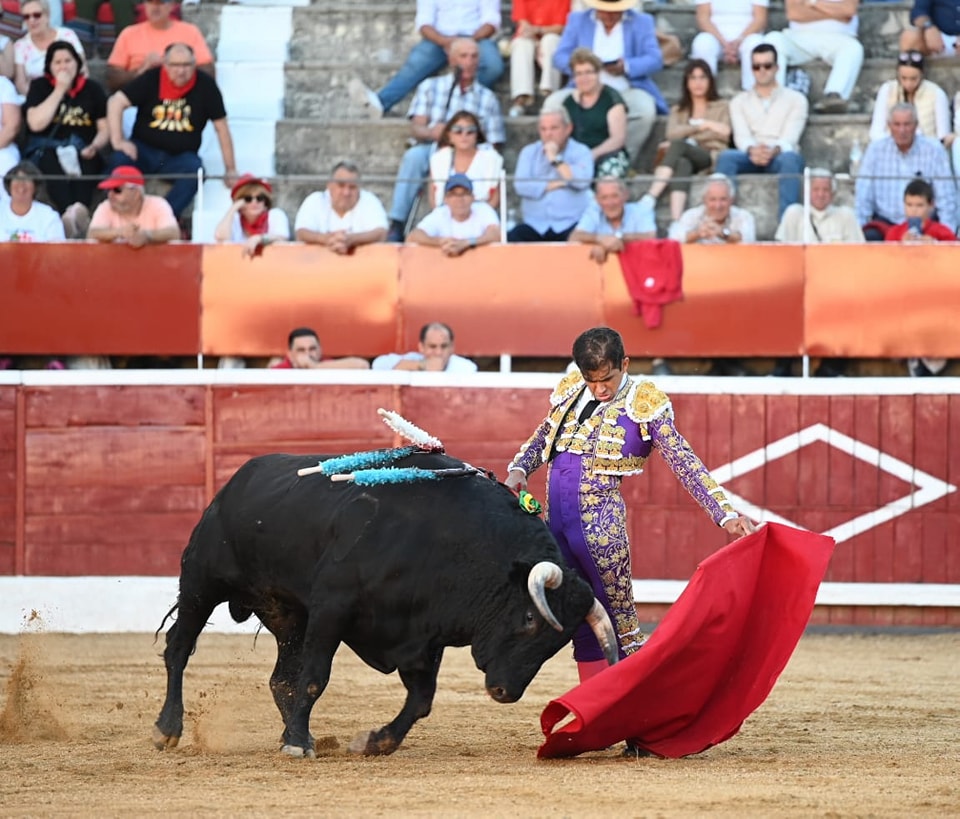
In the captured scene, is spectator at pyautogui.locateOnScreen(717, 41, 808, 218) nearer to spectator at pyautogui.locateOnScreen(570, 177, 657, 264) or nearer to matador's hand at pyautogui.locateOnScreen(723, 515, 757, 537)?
spectator at pyautogui.locateOnScreen(570, 177, 657, 264)

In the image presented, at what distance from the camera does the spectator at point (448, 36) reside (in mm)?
10531

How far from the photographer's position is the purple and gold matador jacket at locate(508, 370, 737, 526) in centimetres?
505

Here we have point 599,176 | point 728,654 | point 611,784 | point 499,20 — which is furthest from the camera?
point 499,20

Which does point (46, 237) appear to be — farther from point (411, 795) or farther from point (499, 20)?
point (411, 795)

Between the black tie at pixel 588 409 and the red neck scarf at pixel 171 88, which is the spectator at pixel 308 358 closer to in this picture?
the red neck scarf at pixel 171 88

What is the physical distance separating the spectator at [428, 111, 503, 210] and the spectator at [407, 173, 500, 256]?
12 centimetres

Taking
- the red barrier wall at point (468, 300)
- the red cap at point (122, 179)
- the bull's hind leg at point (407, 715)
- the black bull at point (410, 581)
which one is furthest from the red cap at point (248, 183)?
the bull's hind leg at point (407, 715)

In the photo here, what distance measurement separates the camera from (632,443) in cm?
508

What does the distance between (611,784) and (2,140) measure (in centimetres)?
675

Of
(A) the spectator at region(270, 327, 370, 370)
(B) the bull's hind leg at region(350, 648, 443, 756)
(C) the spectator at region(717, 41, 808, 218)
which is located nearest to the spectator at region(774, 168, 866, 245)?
(C) the spectator at region(717, 41, 808, 218)

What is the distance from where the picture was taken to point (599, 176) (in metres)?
9.55

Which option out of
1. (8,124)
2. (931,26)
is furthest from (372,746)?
(931,26)

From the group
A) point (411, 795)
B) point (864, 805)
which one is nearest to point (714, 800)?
point (864, 805)

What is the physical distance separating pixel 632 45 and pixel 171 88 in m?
2.68
